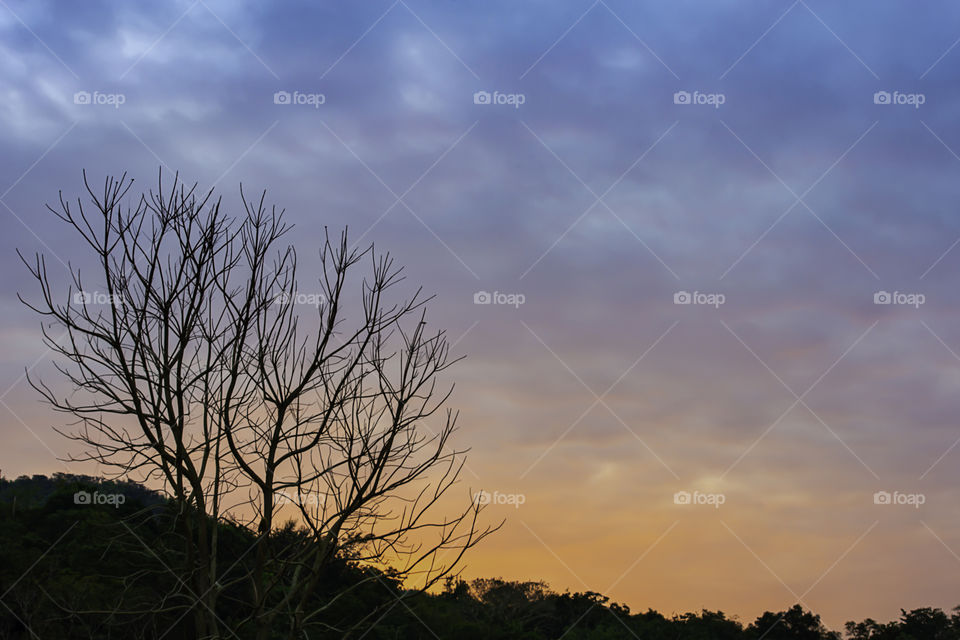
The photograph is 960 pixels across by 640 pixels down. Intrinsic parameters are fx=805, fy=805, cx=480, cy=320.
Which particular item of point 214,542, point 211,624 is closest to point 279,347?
point 214,542

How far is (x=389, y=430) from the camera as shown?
573 cm

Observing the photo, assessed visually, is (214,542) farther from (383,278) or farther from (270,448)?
(383,278)

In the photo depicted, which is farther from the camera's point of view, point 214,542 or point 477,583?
point 477,583

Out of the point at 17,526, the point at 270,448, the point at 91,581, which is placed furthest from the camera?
the point at 17,526

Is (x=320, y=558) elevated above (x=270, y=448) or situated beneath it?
situated beneath

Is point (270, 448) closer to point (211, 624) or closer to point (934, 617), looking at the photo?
point (211, 624)

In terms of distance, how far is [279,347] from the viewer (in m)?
6.04

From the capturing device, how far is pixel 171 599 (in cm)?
1062

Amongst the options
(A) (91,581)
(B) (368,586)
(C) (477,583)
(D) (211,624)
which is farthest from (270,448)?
(C) (477,583)

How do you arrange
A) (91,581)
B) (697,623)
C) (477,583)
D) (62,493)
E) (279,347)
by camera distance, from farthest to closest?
(477,583) < (697,623) < (62,493) < (91,581) < (279,347)

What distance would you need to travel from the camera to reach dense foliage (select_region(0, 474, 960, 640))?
666 centimetres

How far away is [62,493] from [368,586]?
11871mm

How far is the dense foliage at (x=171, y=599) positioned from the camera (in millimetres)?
6656

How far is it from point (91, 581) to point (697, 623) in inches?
1216
